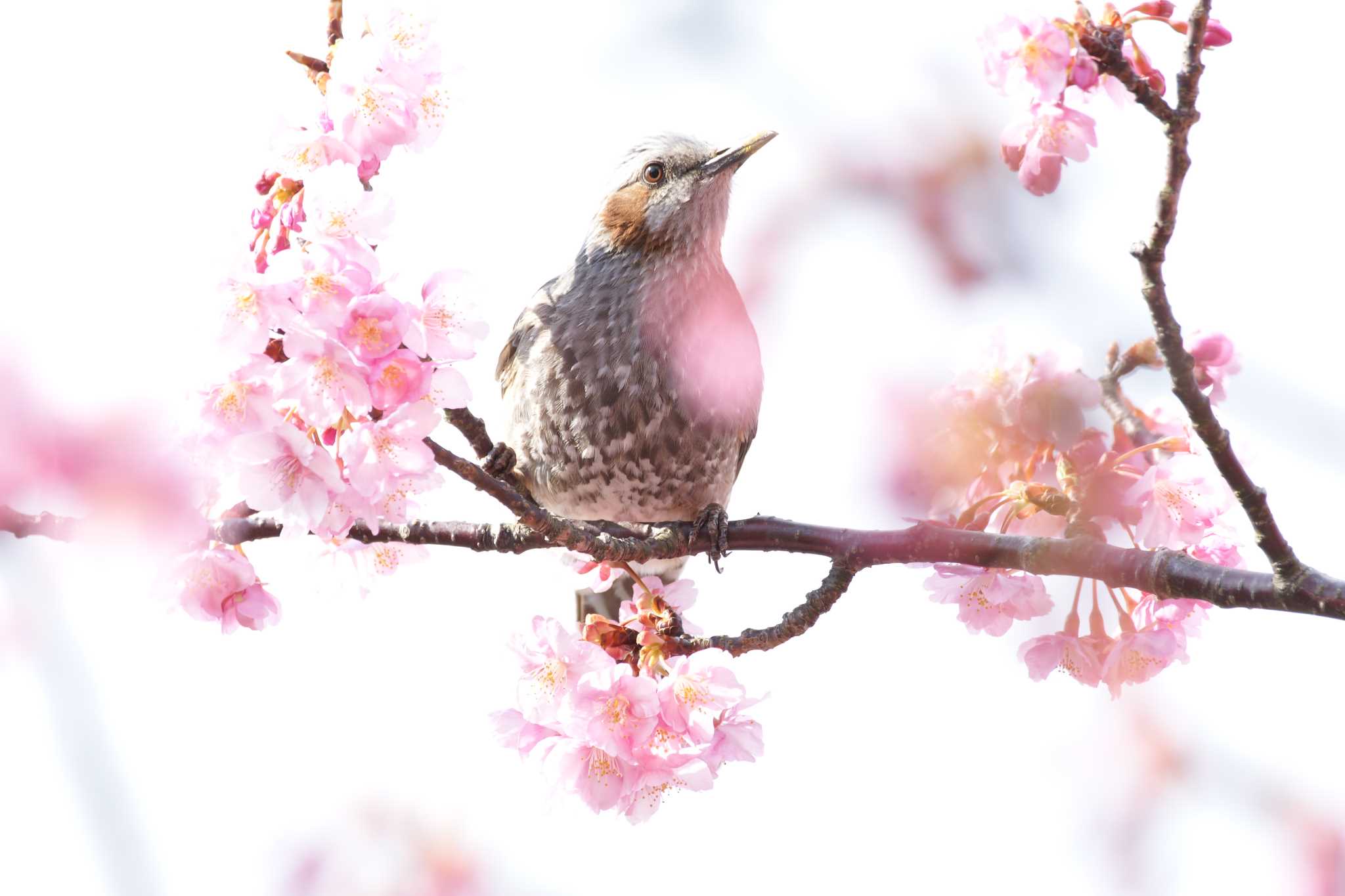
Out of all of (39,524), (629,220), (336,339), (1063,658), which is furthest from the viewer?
(629,220)

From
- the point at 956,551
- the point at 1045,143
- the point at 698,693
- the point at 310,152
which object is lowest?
the point at 698,693

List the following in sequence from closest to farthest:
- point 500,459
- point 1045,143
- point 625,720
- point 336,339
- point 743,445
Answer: point 336,339, point 1045,143, point 625,720, point 500,459, point 743,445

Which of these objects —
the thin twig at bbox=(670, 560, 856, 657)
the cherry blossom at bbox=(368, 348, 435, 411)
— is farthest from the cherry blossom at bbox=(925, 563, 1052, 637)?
the cherry blossom at bbox=(368, 348, 435, 411)

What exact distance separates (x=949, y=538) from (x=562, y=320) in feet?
7.73

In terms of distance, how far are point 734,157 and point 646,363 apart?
99 cm

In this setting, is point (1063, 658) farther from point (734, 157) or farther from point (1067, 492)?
point (734, 157)

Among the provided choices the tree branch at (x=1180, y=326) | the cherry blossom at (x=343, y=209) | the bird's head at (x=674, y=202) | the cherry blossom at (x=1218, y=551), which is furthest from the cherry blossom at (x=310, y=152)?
the bird's head at (x=674, y=202)

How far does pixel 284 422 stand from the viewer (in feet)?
6.79

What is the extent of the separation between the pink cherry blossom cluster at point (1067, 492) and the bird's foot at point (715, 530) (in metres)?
0.89

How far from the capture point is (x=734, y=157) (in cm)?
475

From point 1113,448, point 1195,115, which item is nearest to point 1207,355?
point 1113,448

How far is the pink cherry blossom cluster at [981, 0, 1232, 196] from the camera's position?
6.98 feet

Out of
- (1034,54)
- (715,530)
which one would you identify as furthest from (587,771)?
(1034,54)

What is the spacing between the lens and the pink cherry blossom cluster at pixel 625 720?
2561 millimetres
